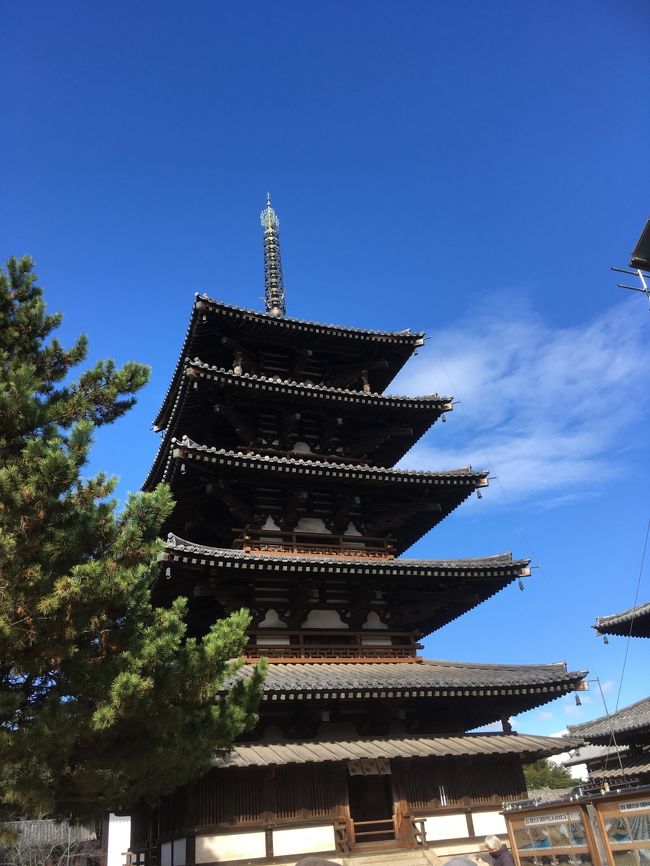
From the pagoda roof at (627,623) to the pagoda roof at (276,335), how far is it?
10.4 meters

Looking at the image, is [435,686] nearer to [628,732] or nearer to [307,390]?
[307,390]

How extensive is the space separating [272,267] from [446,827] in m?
19.2

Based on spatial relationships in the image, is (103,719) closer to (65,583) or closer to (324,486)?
(65,583)

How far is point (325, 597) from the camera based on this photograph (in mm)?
15977

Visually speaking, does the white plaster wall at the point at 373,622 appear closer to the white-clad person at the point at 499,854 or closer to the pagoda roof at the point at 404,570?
the pagoda roof at the point at 404,570

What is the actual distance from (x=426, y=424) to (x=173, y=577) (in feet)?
29.6

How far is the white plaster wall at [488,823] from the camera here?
1385 cm

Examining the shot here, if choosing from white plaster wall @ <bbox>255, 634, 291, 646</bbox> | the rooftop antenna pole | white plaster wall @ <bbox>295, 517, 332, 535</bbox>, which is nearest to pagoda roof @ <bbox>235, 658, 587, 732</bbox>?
white plaster wall @ <bbox>255, 634, 291, 646</bbox>

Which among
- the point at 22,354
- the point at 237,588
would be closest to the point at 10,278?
the point at 22,354

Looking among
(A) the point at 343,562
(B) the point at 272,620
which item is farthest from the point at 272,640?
(A) the point at 343,562

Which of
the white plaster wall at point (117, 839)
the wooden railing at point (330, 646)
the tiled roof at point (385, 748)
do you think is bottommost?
the white plaster wall at point (117, 839)

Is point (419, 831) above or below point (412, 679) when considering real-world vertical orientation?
below

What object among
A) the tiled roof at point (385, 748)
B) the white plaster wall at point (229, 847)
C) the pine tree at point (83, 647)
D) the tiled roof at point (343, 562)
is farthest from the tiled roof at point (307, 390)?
the white plaster wall at point (229, 847)

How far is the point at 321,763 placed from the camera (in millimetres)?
12914
